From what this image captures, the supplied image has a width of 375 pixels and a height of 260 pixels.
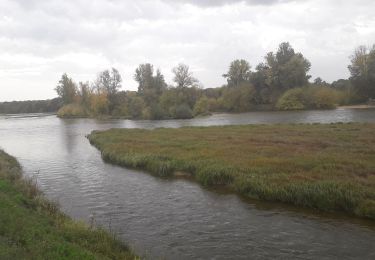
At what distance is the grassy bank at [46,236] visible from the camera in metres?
9.92

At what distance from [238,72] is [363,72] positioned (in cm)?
4046

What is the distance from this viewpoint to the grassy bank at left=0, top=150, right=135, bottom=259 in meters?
9.92

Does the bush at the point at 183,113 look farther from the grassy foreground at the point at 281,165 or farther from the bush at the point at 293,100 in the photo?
the grassy foreground at the point at 281,165

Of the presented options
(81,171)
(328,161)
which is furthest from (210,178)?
(81,171)

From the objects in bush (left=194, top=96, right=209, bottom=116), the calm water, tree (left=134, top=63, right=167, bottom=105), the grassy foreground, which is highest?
tree (left=134, top=63, right=167, bottom=105)

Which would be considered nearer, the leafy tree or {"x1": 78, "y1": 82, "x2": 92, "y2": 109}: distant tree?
the leafy tree

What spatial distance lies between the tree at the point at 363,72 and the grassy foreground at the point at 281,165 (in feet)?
243

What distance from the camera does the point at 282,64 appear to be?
118 m

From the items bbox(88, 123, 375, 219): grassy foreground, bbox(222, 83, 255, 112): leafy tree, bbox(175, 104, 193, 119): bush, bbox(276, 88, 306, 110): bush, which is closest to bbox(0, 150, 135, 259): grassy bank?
bbox(88, 123, 375, 219): grassy foreground

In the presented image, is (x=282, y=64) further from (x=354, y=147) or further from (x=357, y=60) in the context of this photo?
(x=354, y=147)

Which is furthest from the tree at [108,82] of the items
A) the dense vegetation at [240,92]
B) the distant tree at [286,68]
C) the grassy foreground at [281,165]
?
the grassy foreground at [281,165]

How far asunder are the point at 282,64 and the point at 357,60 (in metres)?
21.0

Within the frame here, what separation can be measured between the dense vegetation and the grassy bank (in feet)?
289

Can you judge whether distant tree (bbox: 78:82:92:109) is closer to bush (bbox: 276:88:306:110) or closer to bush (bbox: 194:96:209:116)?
bush (bbox: 194:96:209:116)
